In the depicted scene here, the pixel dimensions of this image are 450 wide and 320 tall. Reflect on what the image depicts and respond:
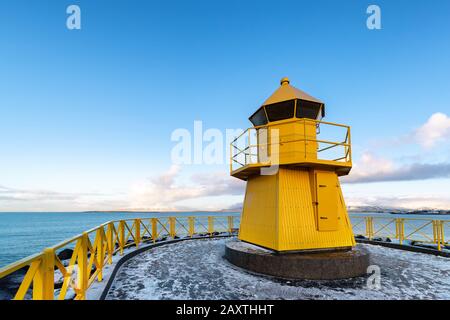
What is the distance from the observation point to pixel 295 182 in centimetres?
802

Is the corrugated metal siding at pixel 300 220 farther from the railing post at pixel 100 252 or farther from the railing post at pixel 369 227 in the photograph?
the railing post at pixel 369 227

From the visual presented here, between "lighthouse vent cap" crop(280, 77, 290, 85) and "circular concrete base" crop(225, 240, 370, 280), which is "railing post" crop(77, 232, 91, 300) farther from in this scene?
"lighthouse vent cap" crop(280, 77, 290, 85)

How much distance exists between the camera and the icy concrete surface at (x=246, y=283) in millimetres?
5594

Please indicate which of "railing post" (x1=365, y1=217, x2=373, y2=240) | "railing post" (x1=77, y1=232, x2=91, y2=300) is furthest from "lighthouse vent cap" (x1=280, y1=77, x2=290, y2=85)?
"railing post" (x1=365, y1=217, x2=373, y2=240)

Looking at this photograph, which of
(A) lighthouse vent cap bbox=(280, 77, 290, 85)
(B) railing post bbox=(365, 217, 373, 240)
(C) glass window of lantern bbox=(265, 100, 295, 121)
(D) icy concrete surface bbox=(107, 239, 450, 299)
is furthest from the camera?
(B) railing post bbox=(365, 217, 373, 240)

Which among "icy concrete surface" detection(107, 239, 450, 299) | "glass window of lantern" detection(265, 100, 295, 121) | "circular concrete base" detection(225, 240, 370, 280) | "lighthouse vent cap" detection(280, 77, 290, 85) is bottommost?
"icy concrete surface" detection(107, 239, 450, 299)

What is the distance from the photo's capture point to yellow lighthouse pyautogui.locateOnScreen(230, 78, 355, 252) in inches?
300

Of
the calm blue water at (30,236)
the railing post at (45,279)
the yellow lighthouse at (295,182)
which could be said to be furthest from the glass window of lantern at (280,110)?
the calm blue water at (30,236)
